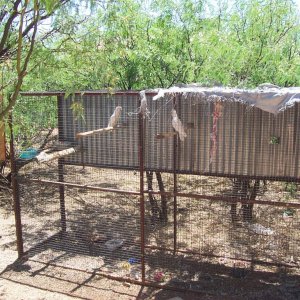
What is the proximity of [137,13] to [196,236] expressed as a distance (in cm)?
457

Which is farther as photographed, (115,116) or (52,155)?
(52,155)

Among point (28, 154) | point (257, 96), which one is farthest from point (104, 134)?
point (257, 96)

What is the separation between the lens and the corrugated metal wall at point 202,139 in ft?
16.4

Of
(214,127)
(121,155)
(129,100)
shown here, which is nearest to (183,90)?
(214,127)

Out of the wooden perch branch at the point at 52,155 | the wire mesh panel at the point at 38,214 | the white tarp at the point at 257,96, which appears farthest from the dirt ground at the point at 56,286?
the white tarp at the point at 257,96

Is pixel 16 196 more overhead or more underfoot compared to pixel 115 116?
more underfoot

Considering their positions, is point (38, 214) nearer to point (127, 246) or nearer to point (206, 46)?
point (127, 246)

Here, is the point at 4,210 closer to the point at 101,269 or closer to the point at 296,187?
the point at 101,269

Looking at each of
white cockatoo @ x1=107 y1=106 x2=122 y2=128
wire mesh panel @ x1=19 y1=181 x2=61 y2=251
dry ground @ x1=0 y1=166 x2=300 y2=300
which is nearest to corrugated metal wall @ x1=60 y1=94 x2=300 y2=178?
white cockatoo @ x1=107 y1=106 x2=122 y2=128

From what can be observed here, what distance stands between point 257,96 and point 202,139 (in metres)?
1.13

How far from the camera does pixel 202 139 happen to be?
528 centimetres

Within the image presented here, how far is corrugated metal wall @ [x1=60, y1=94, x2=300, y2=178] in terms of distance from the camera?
197 inches

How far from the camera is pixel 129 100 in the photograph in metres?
Answer: 5.78

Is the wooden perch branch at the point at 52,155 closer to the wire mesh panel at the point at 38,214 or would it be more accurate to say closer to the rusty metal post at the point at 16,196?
the rusty metal post at the point at 16,196
